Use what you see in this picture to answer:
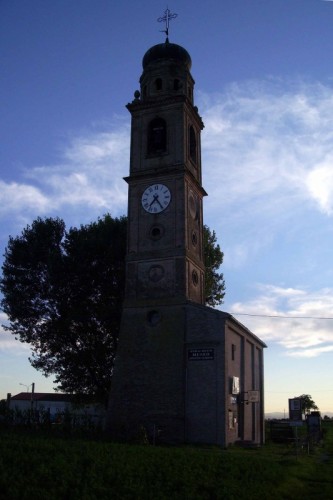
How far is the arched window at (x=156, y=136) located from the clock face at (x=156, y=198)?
8.13 ft

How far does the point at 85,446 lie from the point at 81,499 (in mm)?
7166

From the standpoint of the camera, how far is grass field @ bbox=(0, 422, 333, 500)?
1148cm

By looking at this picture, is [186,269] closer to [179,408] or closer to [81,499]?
[179,408]

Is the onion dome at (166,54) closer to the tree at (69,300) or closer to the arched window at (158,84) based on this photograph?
the arched window at (158,84)

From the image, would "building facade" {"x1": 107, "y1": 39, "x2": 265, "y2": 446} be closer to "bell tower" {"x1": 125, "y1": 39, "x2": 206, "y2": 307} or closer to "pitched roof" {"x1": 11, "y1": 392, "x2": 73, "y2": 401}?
"bell tower" {"x1": 125, "y1": 39, "x2": 206, "y2": 307}

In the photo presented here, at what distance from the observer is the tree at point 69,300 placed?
31422 millimetres

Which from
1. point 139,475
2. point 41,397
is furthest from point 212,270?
point 41,397

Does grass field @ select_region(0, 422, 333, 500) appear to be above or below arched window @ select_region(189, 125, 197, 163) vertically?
below

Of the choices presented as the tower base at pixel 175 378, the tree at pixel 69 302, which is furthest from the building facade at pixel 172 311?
the tree at pixel 69 302

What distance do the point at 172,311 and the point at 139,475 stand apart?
557 inches

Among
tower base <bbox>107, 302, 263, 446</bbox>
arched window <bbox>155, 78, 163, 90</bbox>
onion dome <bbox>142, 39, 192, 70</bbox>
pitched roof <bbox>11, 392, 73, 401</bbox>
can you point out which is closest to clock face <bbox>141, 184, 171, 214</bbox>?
tower base <bbox>107, 302, 263, 446</bbox>

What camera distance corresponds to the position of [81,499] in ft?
35.0

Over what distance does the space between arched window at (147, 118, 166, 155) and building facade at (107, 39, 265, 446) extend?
7 cm

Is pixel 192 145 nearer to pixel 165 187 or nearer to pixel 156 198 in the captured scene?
pixel 165 187
